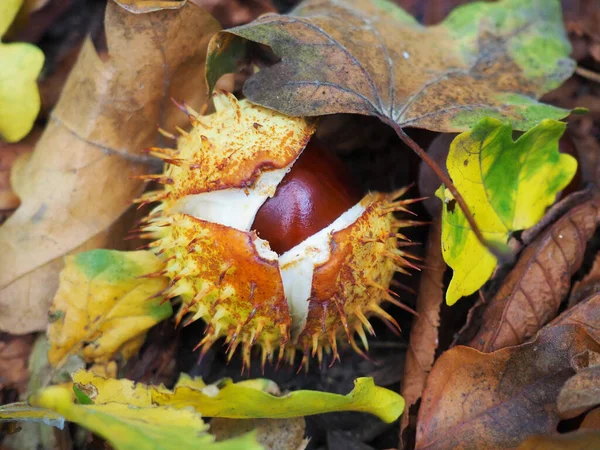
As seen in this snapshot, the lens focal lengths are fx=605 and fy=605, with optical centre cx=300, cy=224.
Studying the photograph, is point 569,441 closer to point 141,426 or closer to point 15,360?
point 141,426

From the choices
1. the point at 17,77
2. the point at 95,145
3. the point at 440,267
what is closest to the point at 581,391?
the point at 440,267

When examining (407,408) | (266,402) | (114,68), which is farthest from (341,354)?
(114,68)

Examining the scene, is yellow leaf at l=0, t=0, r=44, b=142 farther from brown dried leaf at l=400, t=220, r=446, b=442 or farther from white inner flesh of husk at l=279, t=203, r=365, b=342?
brown dried leaf at l=400, t=220, r=446, b=442

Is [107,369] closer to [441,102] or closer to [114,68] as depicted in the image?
[114,68]

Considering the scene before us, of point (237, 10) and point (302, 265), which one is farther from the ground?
point (237, 10)

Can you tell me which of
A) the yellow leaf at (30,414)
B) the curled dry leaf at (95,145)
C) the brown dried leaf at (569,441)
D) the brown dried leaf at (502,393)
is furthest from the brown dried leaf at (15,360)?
the brown dried leaf at (569,441)

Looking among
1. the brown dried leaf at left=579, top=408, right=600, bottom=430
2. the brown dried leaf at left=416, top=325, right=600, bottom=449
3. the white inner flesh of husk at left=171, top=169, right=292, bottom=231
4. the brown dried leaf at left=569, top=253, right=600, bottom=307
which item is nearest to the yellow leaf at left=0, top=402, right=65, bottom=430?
the white inner flesh of husk at left=171, top=169, right=292, bottom=231

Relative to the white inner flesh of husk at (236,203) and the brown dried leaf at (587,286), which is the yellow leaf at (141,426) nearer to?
the white inner flesh of husk at (236,203)
